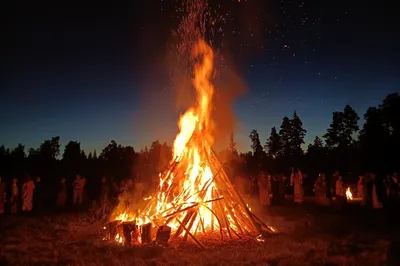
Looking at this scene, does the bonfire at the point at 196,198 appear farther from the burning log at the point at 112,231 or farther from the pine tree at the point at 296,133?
the pine tree at the point at 296,133

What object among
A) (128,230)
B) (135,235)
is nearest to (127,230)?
(128,230)

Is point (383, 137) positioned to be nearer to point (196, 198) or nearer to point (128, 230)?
point (196, 198)

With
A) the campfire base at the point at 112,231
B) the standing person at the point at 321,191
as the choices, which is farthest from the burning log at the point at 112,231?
the standing person at the point at 321,191

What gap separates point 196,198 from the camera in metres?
11.6

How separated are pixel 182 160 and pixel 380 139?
28.4m

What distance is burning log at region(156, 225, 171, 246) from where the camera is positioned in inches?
389

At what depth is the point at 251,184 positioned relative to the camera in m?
22.1

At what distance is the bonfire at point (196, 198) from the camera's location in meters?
10.5

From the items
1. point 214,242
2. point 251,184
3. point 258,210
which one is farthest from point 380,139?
point 214,242

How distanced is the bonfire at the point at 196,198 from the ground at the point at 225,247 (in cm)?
80

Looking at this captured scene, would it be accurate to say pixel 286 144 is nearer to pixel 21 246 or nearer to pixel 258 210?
pixel 258 210

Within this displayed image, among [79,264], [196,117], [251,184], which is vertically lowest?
[79,264]

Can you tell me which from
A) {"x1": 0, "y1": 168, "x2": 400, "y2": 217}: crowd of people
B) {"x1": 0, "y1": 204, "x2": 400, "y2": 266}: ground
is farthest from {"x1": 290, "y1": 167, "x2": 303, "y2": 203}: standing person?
{"x1": 0, "y1": 204, "x2": 400, "y2": 266}: ground

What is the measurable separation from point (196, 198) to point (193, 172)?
1237mm
